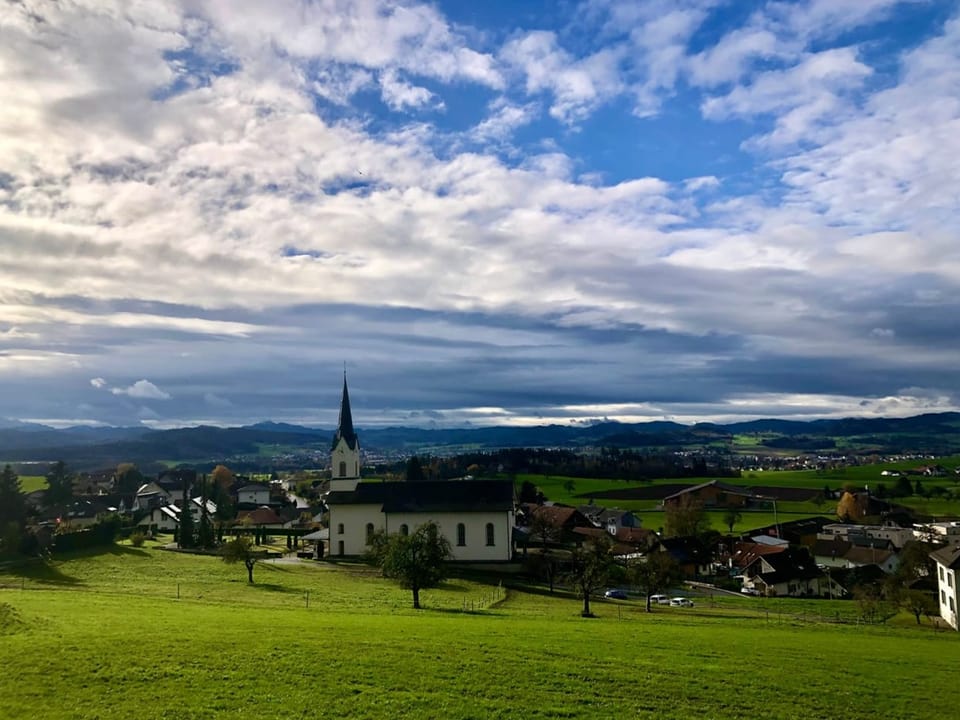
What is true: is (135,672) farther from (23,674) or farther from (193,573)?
(193,573)

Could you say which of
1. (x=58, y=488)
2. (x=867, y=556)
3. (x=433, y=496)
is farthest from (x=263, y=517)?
(x=867, y=556)

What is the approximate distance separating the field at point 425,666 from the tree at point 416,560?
19.0 feet

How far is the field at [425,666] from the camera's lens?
695 inches

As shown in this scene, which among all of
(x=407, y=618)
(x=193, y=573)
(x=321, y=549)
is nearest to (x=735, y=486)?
(x=321, y=549)

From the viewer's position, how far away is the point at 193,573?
5259 centimetres

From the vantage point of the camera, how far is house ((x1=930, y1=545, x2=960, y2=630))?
164 ft

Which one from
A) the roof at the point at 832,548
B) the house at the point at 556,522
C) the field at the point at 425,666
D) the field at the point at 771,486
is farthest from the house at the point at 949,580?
the field at the point at 771,486

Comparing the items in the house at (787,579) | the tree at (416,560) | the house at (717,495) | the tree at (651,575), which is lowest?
the house at (787,579)

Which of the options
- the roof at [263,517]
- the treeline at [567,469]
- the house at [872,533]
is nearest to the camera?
→ the house at [872,533]

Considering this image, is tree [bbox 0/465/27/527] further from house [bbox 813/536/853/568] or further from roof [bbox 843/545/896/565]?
roof [bbox 843/545/896/565]

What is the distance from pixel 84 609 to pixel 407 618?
12925 mm

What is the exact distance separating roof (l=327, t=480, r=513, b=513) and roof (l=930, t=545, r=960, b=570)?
34.4 meters

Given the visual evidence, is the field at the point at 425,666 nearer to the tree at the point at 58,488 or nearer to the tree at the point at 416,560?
the tree at the point at 416,560

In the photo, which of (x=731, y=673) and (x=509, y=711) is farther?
(x=731, y=673)
